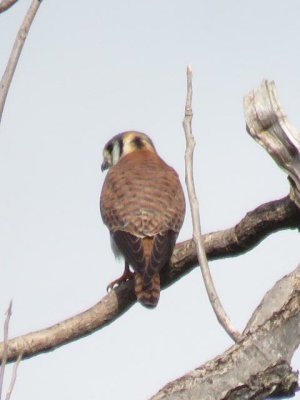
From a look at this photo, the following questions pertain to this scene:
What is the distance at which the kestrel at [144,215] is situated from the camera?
664cm

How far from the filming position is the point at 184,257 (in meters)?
6.22

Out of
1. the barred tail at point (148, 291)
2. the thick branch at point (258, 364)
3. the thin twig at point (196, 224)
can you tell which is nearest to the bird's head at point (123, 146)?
the barred tail at point (148, 291)

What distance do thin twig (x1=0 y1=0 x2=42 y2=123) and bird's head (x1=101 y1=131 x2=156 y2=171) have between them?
15.0 ft

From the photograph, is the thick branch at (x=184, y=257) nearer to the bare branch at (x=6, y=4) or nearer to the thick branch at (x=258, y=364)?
the thick branch at (x=258, y=364)

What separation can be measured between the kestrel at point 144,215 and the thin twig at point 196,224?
6.31ft

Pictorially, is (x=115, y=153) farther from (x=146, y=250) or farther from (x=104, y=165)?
(x=146, y=250)

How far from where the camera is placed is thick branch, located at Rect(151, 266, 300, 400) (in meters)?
3.63

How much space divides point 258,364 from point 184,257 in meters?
2.46

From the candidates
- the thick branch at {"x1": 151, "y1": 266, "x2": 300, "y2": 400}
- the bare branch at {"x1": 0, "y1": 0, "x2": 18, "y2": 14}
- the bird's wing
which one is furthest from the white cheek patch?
the thick branch at {"x1": 151, "y1": 266, "x2": 300, "y2": 400}

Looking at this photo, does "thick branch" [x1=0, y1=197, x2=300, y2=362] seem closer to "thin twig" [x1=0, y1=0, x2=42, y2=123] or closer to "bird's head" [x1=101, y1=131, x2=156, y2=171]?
"thin twig" [x1=0, y1=0, x2=42, y2=123]

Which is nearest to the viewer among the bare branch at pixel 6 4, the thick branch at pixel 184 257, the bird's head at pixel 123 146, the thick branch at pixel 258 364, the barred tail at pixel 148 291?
the thick branch at pixel 258 364

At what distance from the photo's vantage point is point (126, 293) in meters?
6.64

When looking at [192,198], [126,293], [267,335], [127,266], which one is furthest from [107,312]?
[267,335]

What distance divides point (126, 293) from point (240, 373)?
2953mm
